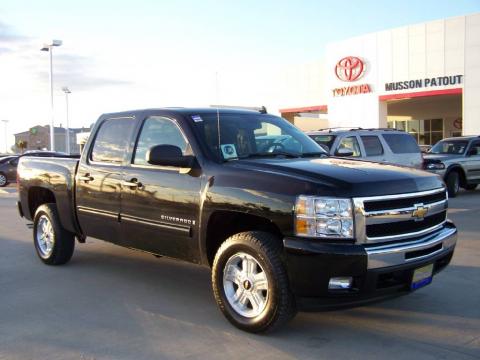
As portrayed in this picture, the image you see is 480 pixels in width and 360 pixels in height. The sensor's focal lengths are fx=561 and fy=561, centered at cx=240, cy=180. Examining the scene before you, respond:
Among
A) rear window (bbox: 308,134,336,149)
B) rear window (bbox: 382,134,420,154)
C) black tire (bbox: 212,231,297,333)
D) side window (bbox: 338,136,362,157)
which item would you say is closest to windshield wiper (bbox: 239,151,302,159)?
black tire (bbox: 212,231,297,333)

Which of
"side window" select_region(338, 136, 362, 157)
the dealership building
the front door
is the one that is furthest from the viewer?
the dealership building

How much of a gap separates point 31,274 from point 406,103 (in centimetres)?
3456

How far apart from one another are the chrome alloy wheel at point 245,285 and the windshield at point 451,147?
1303 cm

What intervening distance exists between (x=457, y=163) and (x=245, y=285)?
12446 mm

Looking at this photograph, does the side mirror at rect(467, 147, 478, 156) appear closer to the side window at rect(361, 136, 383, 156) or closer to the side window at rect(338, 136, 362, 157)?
the side window at rect(361, 136, 383, 156)

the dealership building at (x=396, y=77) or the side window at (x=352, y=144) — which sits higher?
the dealership building at (x=396, y=77)

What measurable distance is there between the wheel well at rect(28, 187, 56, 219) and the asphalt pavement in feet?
3.36

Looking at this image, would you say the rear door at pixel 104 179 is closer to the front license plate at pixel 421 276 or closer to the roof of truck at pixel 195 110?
the roof of truck at pixel 195 110

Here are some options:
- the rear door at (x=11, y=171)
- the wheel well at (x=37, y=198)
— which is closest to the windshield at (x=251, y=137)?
the wheel well at (x=37, y=198)

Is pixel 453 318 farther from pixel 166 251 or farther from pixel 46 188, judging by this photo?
pixel 46 188

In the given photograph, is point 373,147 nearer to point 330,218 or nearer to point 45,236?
point 45,236

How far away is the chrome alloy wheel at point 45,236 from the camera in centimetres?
722

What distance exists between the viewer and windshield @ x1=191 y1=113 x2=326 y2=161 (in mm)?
5301

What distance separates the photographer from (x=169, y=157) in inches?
197
